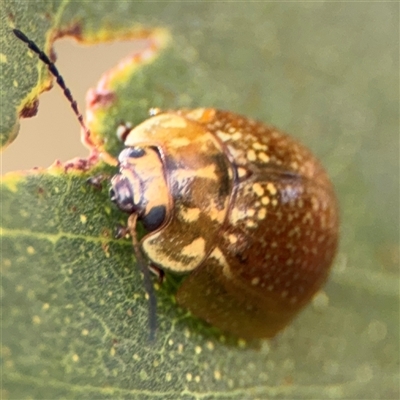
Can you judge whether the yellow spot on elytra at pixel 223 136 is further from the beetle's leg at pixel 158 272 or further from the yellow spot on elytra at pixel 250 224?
the beetle's leg at pixel 158 272

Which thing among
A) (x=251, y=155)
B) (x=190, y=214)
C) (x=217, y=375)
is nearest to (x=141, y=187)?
(x=190, y=214)

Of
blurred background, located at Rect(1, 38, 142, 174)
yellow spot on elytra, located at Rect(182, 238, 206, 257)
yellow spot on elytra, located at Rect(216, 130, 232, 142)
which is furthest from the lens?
yellow spot on elytra, located at Rect(216, 130, 232, 142)

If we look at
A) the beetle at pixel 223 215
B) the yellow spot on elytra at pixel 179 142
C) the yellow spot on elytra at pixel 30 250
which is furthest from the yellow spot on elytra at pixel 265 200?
the yellow spot on elytra at pixel 30 250

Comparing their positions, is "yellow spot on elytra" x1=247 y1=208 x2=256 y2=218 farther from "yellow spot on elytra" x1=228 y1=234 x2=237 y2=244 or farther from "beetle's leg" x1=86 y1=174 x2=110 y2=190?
"beetle's leg" x1=86 y1=174 x2=110 y2=190

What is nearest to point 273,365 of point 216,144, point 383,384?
point 383,384

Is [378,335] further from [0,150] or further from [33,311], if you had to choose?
[0,150]

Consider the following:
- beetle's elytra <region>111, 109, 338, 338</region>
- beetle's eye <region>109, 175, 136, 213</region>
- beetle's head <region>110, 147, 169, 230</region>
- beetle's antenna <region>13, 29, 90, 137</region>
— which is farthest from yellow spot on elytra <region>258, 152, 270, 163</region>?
beetle's antenna <region>13, 29, 90, 137</region>
